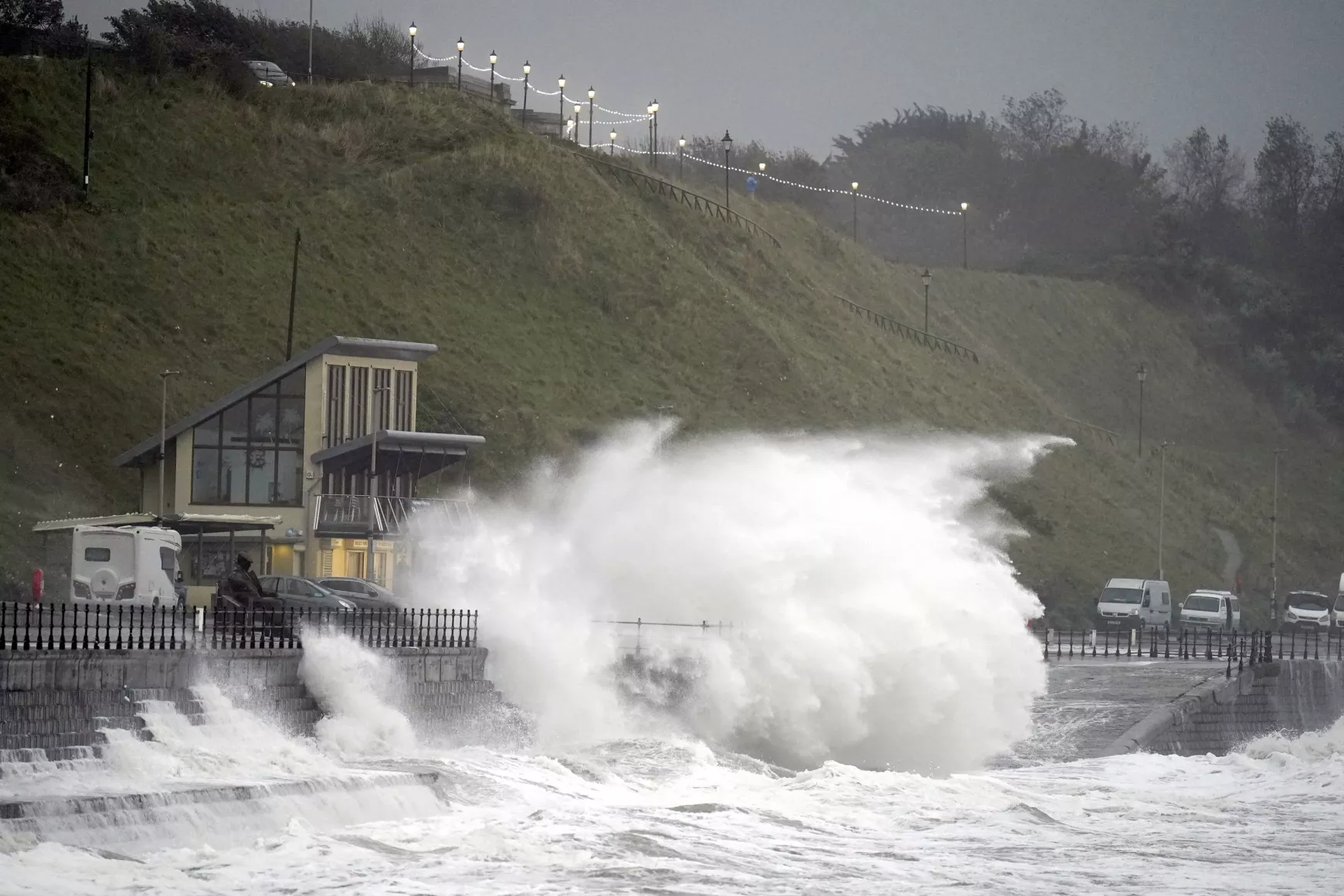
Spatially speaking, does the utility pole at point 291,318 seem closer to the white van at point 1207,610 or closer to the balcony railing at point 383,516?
the balcony railing at point 383,516

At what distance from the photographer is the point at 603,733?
108 feet

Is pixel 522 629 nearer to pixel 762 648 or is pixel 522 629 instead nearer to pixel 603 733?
pixel 603 733

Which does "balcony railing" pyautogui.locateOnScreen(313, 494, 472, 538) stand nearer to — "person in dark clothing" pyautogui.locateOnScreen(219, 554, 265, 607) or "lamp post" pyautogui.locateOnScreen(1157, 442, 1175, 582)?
"person in dark clothing" pyautogui.locateOnScreen(219, 554, 265, 607)

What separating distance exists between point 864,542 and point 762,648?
13.4ft

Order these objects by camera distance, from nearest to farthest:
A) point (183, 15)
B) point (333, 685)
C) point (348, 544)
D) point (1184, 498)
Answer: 1. point (333, 685)
2. point (348, 544)
3. point (1184, 498)
4. point (183, 15)

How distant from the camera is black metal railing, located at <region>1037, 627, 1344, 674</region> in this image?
44.6m

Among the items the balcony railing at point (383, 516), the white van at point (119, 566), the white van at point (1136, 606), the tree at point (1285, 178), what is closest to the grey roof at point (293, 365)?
the balcony railing at point (383, 516)

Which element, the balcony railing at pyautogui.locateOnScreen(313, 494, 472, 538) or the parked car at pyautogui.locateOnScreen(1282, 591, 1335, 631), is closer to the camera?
the balcony railing at pyautogui.locateOnScreen(313, 494, 472, 538)

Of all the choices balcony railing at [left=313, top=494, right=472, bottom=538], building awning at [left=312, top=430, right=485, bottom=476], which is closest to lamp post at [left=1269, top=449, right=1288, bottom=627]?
building awning at [left=312, top=430, right=485, bottom=476]

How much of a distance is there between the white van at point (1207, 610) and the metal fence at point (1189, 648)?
4.12 metres

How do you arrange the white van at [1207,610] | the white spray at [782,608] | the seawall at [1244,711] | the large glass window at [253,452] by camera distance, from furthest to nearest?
1. the white van at [1207,610]
2. the large glass window at [253,452]
3. the seawall at [1244,711]
4. the white spray at [782,608]

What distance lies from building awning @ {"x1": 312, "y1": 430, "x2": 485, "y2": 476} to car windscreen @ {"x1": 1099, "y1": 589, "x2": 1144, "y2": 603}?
2486 cm

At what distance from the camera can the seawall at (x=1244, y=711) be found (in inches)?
1480

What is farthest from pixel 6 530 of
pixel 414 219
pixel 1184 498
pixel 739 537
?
pixel 1184 498
